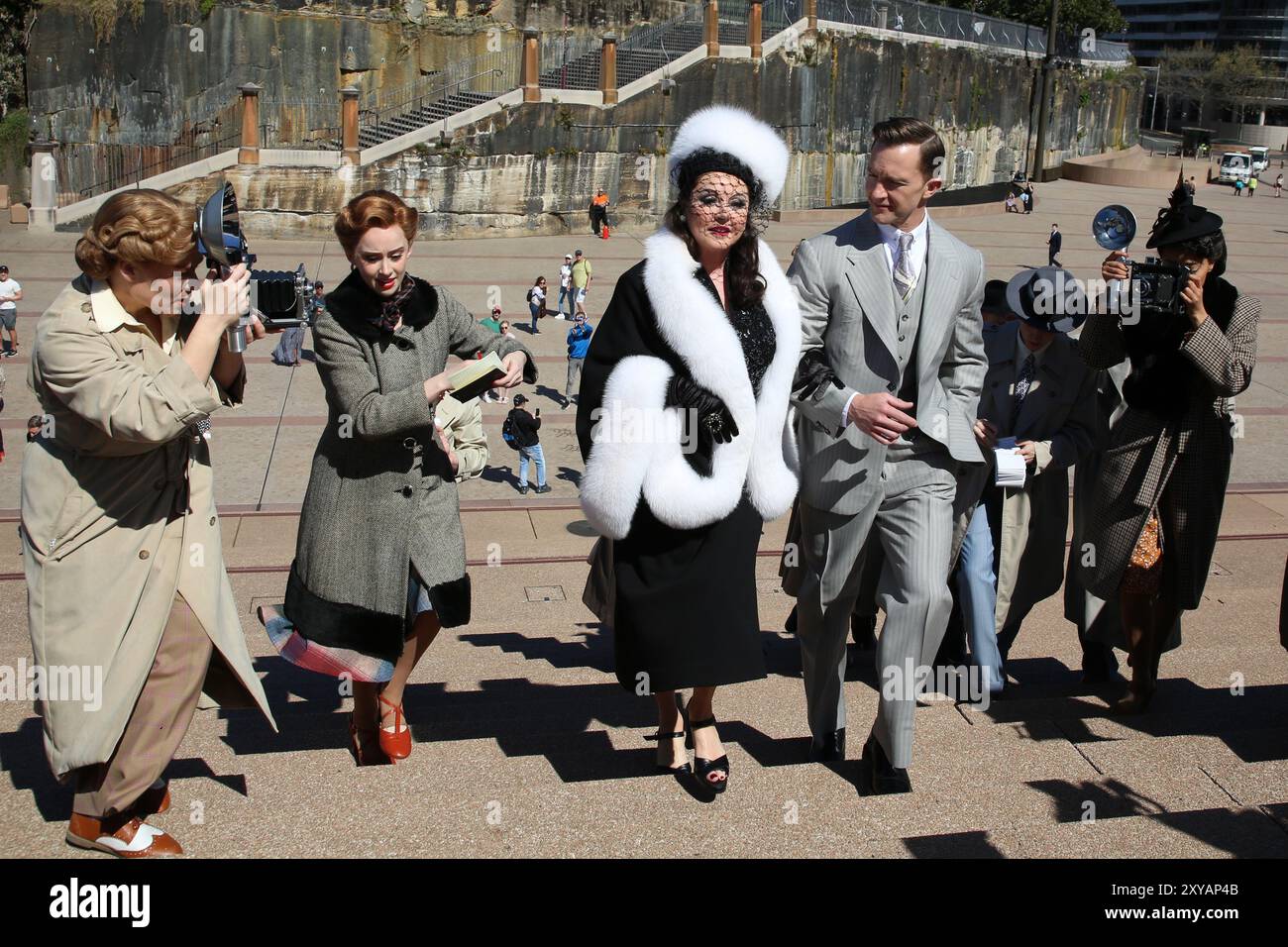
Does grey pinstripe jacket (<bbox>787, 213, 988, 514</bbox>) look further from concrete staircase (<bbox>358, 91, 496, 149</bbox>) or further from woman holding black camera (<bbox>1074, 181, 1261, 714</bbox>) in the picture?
concrete staircase (<bbox>358, 91, 496, 149</bbox>)

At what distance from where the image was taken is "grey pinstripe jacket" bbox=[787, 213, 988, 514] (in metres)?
4.46

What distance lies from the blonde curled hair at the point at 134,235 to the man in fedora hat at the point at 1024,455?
3.26 meters

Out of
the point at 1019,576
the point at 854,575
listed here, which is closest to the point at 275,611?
the point at 854,575

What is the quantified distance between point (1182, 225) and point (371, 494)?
10.3 feet

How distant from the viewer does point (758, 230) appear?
4293 mm

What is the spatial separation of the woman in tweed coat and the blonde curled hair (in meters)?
0.76

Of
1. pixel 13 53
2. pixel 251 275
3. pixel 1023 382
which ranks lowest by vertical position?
pixel 1023 382

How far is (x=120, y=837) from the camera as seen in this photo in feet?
11.5

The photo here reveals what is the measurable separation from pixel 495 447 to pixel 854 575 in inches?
360

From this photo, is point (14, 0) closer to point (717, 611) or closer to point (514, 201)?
point (514, 201)

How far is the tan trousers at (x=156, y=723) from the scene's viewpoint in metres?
3.55

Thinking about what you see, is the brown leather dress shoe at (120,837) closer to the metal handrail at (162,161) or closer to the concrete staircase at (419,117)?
the concrete staircase at (419,117)

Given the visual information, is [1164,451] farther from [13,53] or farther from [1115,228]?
[13,53]

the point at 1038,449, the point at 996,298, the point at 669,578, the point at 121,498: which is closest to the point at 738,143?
the point at 669,578
